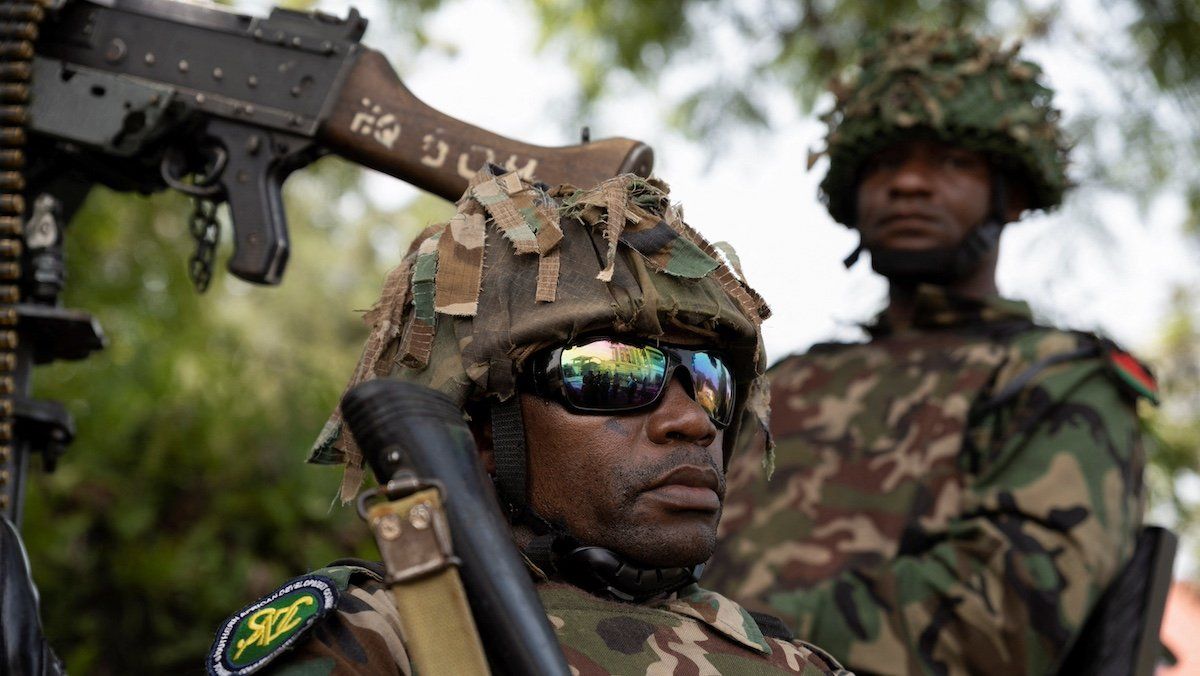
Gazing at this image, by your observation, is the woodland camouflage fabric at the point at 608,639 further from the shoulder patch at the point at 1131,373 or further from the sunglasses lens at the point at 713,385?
the shoulder patch at the point at 1131,373

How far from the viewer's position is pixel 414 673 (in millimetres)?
2305

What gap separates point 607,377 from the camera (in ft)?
8.43

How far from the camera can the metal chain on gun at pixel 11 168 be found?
11.1 ft

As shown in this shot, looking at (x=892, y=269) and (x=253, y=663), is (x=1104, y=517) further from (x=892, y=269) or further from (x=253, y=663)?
(x=253, y=663)

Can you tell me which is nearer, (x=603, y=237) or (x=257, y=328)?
(x=603, y=237)

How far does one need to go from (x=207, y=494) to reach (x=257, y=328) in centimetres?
1207

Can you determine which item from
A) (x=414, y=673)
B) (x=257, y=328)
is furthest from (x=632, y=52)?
(x=257, y=328)

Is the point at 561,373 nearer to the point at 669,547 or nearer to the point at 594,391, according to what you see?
the point at 594,391

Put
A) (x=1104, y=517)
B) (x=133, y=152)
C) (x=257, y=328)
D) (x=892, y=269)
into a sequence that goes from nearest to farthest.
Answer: (x=133, y=152) → (x=1104, y=517) → (x=892, y=269) → (x=257, y=328)

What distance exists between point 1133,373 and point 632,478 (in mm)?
2752

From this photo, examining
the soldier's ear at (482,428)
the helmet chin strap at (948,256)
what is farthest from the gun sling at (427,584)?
the helmet chin strap at (948,256)

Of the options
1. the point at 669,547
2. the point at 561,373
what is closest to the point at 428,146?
the point at 561,373

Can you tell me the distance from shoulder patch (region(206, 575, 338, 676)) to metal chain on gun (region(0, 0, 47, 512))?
1.27 metres

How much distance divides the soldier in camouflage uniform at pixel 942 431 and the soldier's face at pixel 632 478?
1.94 meters
